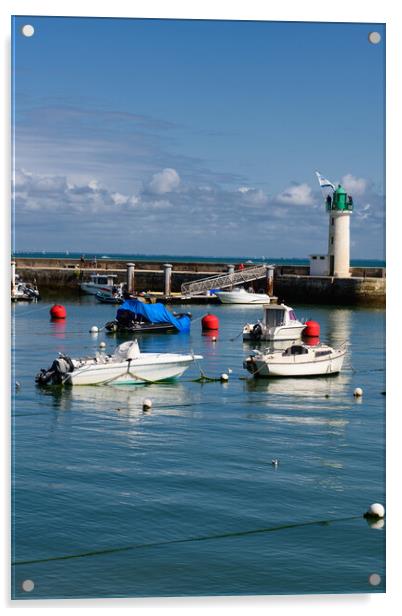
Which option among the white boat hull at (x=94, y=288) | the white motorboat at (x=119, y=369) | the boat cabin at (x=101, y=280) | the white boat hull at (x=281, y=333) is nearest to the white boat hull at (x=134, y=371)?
the white motorboat at (x=119, y=369)

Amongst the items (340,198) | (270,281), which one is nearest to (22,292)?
(340,198)

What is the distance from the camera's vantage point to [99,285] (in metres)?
40.4

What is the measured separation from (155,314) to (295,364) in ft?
38.4

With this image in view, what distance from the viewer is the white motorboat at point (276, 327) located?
90.6 ft

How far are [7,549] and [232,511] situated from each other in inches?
A: 122

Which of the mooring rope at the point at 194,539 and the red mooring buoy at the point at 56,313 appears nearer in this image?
the mooring rope at the point at 194,539

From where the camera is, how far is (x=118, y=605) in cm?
670

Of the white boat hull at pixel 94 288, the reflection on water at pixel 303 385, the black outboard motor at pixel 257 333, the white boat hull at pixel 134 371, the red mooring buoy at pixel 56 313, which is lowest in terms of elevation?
the reflection on water at pixel 303 385

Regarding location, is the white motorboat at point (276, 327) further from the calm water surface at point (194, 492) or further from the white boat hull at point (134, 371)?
the calm water surface at point (194, 492)

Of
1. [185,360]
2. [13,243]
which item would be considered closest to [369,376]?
[185,360]

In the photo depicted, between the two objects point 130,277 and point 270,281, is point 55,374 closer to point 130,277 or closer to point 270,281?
point 270,281

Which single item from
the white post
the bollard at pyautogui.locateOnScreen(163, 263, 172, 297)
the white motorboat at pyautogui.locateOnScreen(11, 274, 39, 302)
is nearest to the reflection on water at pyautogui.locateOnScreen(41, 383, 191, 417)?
the white motorboat at pyautogui.locateOnScreen(11, 274, 39, 302)

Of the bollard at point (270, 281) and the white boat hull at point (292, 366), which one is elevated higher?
the bollard at point (270, 281)

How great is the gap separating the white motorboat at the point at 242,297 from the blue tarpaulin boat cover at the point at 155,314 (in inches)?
350
